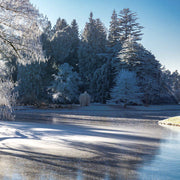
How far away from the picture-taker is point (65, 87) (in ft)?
128

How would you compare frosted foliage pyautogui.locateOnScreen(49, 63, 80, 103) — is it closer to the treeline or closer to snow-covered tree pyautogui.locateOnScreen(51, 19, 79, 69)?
the treeline

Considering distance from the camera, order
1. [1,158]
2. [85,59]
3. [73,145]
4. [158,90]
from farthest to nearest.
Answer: [85,59] → [158,90] → [73,145] → [1,158]

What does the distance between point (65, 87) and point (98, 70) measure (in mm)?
8781

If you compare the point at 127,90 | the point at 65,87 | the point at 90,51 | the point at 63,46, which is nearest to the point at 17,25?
the point at 65,87

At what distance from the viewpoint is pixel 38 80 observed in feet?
135

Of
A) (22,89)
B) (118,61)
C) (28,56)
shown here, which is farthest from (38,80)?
(28,56)

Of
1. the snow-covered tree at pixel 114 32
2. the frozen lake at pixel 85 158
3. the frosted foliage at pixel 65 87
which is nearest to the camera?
the frozen lake at pixel 85 158

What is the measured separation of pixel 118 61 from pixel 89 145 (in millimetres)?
38619

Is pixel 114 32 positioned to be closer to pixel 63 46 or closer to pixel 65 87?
pixel 63 46

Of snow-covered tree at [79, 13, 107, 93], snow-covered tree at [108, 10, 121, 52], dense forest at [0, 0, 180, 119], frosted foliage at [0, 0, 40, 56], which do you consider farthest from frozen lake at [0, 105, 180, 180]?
snow-covered tree at [108, 10, 121, 52]

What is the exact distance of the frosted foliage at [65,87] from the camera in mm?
38781

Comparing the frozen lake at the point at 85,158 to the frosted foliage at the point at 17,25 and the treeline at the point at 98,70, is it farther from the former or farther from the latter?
the treeline at the point at 98,70

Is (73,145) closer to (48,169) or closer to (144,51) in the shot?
(48,169)

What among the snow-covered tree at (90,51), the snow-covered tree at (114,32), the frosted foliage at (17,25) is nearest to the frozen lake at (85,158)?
the frosted foliage at (17,25)
